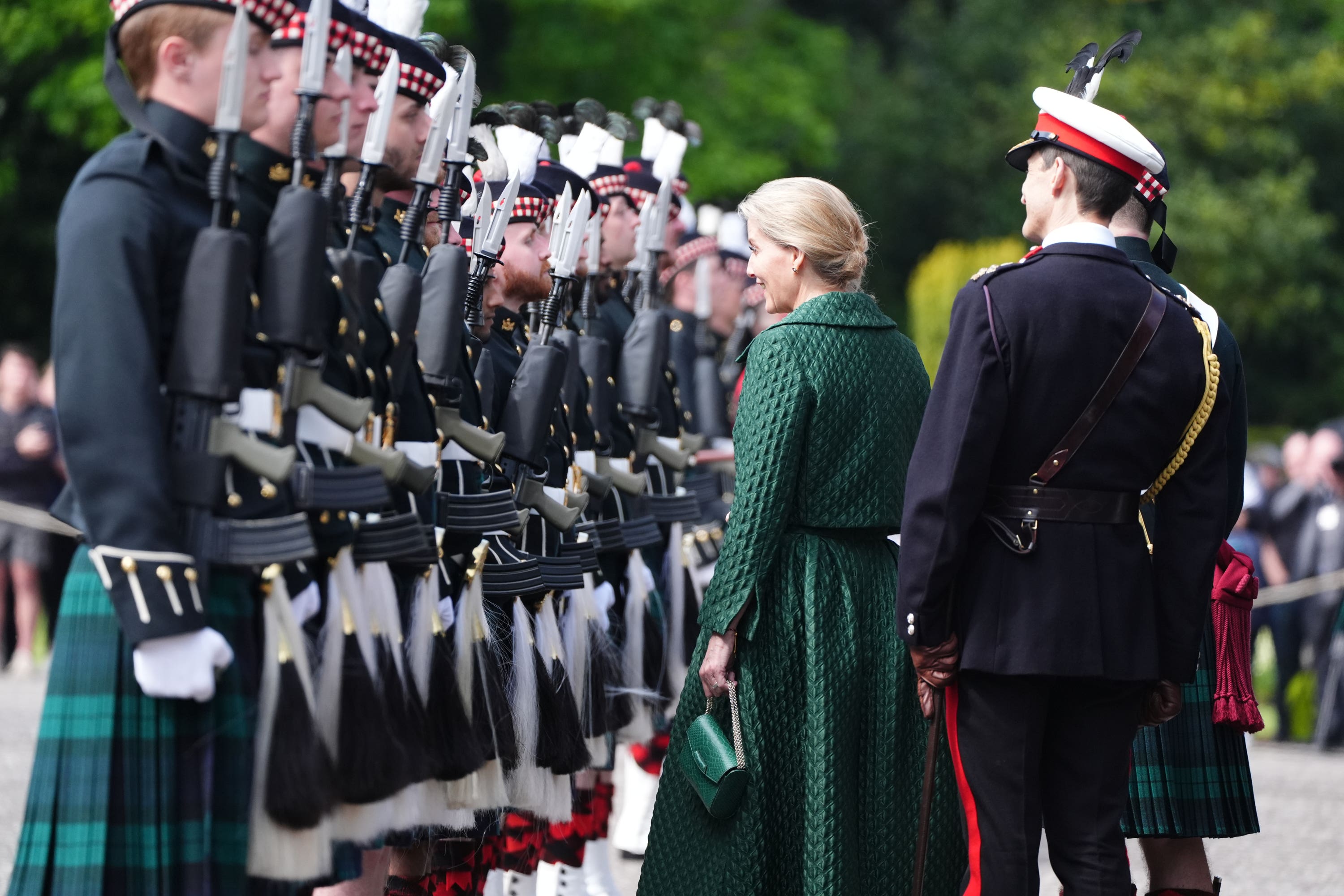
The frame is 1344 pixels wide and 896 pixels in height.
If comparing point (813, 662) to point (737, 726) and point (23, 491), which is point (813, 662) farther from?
point (23, 491)

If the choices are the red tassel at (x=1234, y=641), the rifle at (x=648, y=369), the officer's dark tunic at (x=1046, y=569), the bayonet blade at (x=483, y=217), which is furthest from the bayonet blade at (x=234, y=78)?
the rifle at (x=648, y=369)

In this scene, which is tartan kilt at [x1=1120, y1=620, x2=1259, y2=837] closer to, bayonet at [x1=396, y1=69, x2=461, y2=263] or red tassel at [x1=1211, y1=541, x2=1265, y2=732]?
red tassel at [x1=1211, y1=541, x2=1265, y2=732]

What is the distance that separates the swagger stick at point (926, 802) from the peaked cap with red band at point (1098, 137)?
129cm

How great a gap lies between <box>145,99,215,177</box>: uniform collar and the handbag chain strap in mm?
1852

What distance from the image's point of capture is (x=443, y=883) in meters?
4.61

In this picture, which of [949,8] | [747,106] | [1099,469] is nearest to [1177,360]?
[1099,469]

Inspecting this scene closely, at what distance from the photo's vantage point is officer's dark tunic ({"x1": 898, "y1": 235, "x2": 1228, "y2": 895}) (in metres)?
3.90

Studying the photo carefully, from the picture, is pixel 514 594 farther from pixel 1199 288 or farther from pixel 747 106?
pixel 1199 288

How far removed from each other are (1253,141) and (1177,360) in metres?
26.2

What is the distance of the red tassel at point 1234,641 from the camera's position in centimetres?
483

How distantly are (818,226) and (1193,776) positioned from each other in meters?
1.73

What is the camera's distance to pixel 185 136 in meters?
3.33

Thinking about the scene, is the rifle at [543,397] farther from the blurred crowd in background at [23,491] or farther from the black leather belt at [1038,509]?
the blurred crowd in background at [23,491]

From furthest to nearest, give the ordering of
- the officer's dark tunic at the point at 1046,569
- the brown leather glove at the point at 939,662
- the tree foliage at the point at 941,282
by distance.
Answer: the tree foliage at the point at 941,282
the brown leather glove at the point at 939,662
the officer's dark tunic at the point at 1046,569
